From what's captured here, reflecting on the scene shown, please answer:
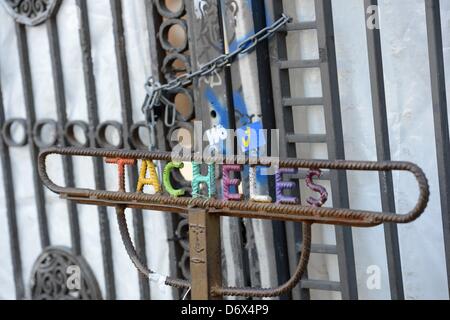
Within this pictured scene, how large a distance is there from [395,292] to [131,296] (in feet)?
4.13

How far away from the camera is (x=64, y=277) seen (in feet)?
14.3

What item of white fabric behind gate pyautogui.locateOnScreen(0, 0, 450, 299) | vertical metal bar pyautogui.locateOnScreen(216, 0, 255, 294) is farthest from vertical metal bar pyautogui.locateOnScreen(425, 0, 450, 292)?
vertical metal bar pyautogui.locateOnScreen(216, 0, 255, 294)

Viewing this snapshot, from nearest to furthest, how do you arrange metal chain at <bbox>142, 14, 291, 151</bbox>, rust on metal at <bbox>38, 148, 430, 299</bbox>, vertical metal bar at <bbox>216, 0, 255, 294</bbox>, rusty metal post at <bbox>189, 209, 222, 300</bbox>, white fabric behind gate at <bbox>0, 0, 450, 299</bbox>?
1. rust on metal at <bbox>38, 148, 430, 299</bbox>
2. rusty metal post at <bbox>189, 209, 222, 300</bbox>
3. white fabric behind gate at <bbox>0, 0, 450, 299</bbox>
4. metal chain at <bbox>142, 14, 291, 151</bbox>
5. vertical metal bar at <bbox>216, 0, 255, 294</bbox>

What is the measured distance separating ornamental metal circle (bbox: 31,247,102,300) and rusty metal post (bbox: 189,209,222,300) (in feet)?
6.85

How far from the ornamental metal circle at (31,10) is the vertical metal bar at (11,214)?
393 millimetres

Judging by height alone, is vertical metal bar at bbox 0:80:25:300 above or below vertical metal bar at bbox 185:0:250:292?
below

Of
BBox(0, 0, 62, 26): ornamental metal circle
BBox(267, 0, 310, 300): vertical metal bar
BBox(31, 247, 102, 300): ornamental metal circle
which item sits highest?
BBox(0, 0, 62, 26): ornamental metal circle

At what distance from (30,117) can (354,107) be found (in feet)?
5.10

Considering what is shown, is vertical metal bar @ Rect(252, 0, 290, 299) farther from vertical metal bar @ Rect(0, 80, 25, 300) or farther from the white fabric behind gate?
vertical metal bar @ Rect(0, 80, 25, 300)

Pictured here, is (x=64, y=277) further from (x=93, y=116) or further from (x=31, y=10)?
(x=31, y=10)

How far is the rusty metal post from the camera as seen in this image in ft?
7.40

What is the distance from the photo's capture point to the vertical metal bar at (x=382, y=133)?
3.35 metres

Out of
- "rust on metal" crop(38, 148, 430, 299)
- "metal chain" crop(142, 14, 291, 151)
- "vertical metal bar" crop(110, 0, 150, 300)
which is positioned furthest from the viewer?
"vertical metal bar" crop(110, 0, 150, 300)

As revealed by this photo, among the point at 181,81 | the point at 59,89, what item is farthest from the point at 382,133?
the point at 59,89
